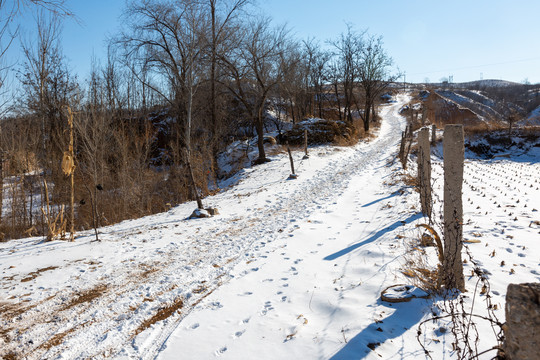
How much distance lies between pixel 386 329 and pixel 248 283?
6.32 ft

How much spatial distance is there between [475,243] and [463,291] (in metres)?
2.15

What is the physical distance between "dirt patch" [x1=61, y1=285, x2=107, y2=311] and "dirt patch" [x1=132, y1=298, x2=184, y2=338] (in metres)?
1.07

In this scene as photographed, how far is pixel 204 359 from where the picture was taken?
2.68 meters

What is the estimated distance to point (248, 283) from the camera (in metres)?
4.15

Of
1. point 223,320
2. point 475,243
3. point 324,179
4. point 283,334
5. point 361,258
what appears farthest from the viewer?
point 324,179

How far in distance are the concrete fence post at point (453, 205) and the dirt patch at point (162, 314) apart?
3.18m

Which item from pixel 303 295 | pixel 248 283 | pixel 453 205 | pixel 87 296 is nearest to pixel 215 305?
pixel 248 283

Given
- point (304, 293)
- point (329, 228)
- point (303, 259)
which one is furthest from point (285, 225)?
point (304, 293)

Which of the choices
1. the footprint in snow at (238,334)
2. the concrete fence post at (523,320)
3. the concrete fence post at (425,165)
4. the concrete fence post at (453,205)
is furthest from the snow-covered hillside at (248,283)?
the concrete fence post at (523,320)

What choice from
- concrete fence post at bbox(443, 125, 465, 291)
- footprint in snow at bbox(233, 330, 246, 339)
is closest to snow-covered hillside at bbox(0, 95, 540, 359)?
footprint in snow at bbox(233, 330, 246, 339)

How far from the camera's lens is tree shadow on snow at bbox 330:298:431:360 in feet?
8.62

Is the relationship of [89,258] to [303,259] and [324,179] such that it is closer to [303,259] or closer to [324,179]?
[303,259]

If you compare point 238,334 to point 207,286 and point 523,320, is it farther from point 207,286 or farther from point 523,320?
point 523,320

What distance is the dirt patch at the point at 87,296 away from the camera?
370 centimetres
